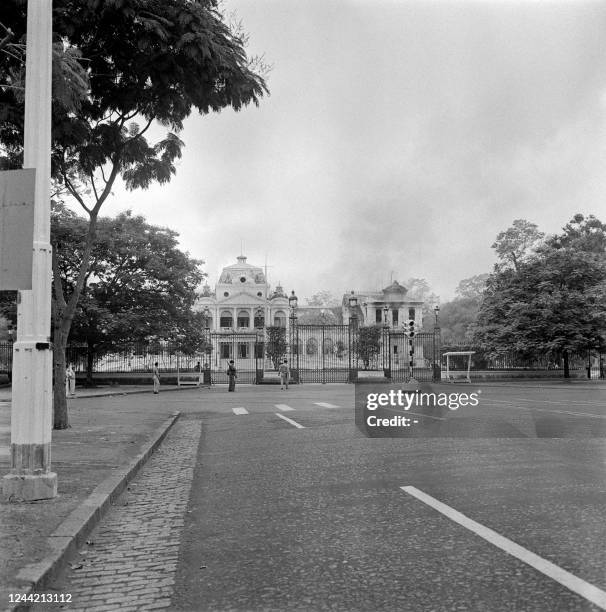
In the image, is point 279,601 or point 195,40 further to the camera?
point 195,40

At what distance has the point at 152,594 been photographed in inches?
160

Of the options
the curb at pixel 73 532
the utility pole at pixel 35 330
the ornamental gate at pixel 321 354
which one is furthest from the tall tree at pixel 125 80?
the ornamental gate at pixel 321 354

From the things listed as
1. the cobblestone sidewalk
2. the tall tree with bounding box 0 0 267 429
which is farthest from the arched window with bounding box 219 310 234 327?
the cobblestone sidewalk

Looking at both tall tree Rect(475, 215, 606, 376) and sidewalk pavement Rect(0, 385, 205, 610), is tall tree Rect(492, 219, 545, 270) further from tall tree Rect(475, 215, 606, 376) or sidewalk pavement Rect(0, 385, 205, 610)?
sidewalk pavement Rect(0, 385, 205, 610)

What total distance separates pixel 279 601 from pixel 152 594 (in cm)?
83

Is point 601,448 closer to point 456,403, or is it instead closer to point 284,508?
point 284,508

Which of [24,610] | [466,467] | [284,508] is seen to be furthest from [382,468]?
[24,610]

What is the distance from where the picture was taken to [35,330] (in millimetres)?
6156

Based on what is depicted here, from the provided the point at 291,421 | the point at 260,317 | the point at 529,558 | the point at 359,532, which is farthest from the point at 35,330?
the point at 260,317

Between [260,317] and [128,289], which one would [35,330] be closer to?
[128,289]

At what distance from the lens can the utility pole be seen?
20.0 feet

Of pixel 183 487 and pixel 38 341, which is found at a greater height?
pixel 38 341

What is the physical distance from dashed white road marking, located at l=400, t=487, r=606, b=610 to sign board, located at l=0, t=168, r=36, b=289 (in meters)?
4.19

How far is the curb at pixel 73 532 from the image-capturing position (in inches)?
156
